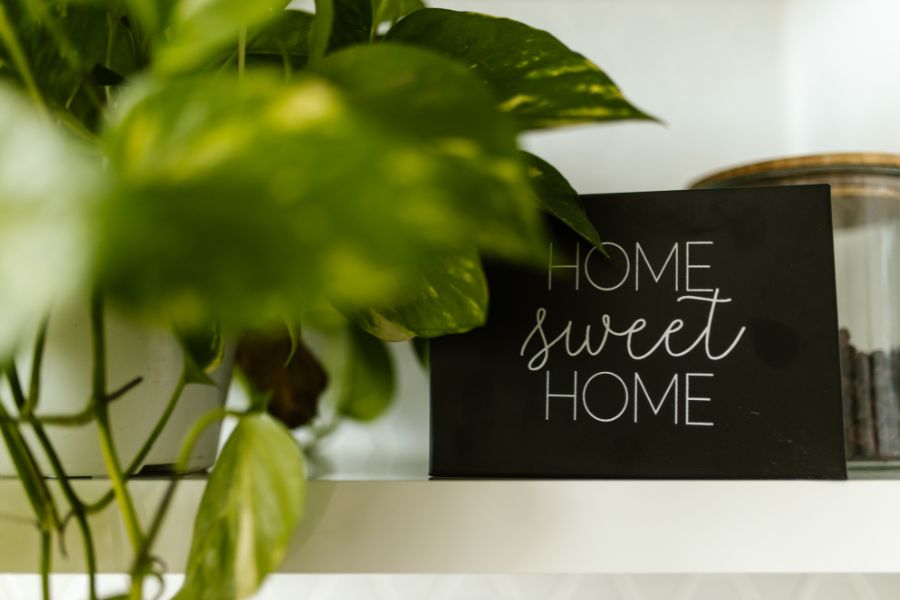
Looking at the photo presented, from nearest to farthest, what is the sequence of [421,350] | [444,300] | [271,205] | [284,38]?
[271,205] → [444,300] → [284,38] → [421,350]

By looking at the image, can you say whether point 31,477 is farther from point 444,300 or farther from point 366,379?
point 366,379

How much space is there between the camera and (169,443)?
21.8 inches

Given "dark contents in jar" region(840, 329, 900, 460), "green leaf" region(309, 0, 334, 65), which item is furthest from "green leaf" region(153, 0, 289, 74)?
"dark contents in jar" region(840, 329, 900, 460)

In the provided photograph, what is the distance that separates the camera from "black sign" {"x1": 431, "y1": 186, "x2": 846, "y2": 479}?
493mm

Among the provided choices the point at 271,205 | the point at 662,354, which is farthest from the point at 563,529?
the point at 271,205

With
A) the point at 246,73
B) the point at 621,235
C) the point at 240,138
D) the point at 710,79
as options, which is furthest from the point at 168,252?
the point at 710,79

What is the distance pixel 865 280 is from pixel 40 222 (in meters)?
0.61

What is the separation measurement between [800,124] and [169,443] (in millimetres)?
710

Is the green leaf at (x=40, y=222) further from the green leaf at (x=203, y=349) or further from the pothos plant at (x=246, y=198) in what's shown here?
the green leaf at (x=203, y=349)

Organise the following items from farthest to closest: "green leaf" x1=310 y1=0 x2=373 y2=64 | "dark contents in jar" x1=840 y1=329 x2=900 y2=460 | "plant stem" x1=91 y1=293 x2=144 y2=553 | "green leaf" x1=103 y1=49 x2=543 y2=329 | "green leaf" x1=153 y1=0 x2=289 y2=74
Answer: "dark contents in jar" x1=840 y1=329 x2=900 y2=460, "green leaf" x1=310 y1=0 x2=373 y2=64, "plant stem" x1=91 y1=293 x2=144 y2=553, "green leaf" x1=153 y1=0 x2=289 y2=74, "green leaf" x1=103 y1=49 x2=543 y2=329

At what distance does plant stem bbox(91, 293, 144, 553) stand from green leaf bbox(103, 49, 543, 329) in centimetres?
18

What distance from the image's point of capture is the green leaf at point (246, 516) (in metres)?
0.34

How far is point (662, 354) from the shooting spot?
0.51m

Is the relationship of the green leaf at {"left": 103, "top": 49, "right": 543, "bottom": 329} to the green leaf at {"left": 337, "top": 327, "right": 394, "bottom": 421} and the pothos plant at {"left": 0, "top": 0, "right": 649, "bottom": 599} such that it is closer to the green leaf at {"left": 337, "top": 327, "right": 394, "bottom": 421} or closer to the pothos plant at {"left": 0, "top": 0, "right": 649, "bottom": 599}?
the pothos plant at {"left": 0, "top": 0, "right": 649, "bottom": 599}
